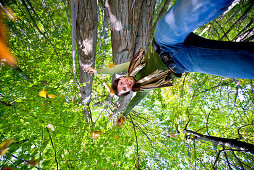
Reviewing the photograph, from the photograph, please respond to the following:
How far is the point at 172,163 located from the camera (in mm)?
4438

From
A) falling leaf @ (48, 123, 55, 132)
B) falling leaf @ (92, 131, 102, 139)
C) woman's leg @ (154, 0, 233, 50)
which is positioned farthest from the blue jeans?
falling leaf @ (48, 123, 55, 132)

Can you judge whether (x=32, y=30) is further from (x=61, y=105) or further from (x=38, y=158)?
(x=38, y=158)

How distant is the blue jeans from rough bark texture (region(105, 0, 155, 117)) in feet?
4.27

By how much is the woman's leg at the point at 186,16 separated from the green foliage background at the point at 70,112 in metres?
1.72

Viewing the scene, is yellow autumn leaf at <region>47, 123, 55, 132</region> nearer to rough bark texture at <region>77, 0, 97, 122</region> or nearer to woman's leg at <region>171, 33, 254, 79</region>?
rough bark texture at <region>77, 0, 97, 122</region>

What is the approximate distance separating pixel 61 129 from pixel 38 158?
109 cm

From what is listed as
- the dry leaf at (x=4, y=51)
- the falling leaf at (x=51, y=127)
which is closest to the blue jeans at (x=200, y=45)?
the falling leaf at (x=51, y=127)

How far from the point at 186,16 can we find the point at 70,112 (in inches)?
143

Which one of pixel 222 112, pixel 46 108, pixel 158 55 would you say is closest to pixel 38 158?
pixel 46 108

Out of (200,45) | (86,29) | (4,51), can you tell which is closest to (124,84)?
(200,45)

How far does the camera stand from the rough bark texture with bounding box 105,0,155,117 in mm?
Result: 2244

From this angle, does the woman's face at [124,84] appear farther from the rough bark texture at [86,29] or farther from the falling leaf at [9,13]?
the falling leaf at [9,13]

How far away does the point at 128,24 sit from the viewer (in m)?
2.60

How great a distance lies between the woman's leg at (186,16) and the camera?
3.04ft
